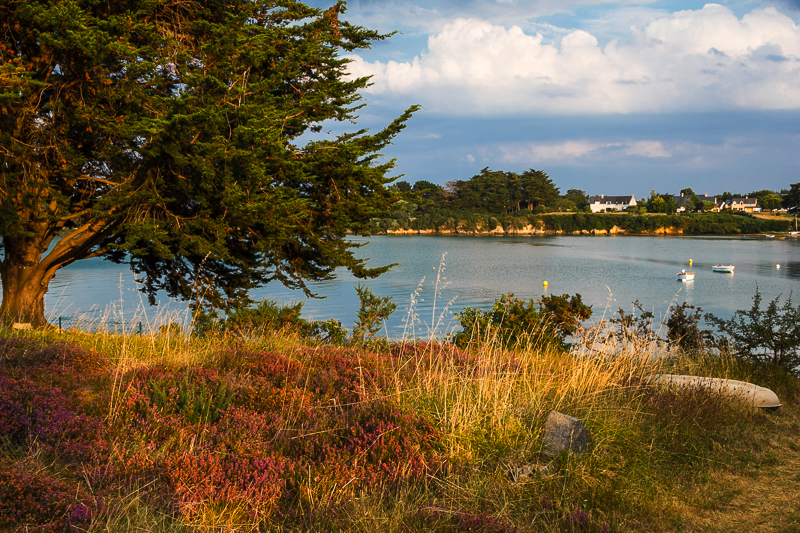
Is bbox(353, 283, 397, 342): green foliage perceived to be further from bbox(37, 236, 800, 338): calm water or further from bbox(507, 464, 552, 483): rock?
bbox(507, 464, 552, 483): rock

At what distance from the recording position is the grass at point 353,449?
308cm

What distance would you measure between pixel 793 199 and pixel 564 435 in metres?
142

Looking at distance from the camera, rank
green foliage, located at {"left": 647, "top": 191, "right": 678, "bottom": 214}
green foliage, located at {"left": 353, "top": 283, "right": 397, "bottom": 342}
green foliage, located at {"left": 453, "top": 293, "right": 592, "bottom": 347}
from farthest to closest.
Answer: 1. green foliage, located at {"left": 647, "top": 191, "right": 678, "bottom": 214}
2. green foliage, located at {"left": 353, "top": 283, "right": 397, "bottom": 342}
3. green foliage, located at {"left": 453, "top": 293, "right": 592, "bottom": 347}

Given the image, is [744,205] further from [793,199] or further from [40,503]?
[40,503]

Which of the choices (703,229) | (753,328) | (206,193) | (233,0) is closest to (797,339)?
(753,328)

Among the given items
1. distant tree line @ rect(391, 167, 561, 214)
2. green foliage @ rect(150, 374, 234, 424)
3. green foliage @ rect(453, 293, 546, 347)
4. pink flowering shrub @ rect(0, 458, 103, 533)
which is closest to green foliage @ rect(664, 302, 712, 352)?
green foliage @ rect(453, 293, 546, 347)

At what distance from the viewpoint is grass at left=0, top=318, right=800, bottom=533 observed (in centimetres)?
308

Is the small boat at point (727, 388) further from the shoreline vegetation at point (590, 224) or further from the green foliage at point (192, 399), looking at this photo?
the shoreline vegetation at point (590, 224)

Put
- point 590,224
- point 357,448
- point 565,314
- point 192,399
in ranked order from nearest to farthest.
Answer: point 357,448 < point 192,399 < point 565,314 < point 590,224

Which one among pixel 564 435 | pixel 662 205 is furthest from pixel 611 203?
pixel 564 435

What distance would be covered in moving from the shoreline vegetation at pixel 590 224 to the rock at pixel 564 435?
10164 cm

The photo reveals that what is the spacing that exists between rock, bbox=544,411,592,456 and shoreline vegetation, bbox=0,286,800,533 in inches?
3.1

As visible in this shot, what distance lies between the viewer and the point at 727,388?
632 cm

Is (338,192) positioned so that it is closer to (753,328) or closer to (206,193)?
(206,193)
